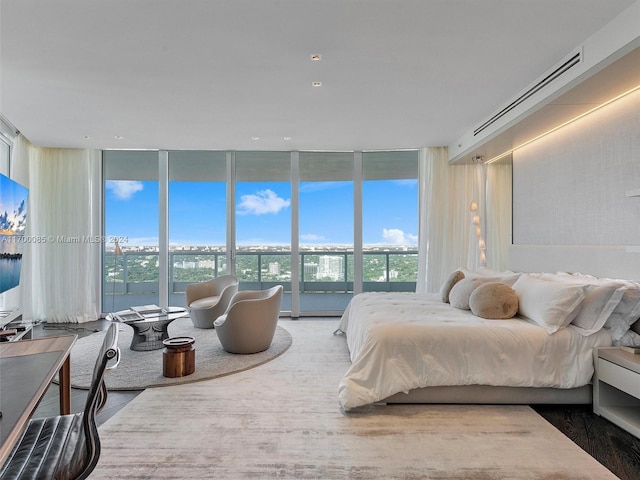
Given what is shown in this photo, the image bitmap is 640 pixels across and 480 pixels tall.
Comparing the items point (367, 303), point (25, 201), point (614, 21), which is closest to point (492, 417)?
point (367, 303)

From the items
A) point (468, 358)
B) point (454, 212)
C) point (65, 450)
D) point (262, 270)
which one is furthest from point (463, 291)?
point (262, 270)

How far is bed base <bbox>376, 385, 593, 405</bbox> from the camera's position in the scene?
2783 mm

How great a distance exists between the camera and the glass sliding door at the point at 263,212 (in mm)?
6133

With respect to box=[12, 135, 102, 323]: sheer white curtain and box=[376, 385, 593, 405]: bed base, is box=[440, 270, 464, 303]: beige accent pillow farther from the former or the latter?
box=[12, 135, 102, 323]: sheer white curtain

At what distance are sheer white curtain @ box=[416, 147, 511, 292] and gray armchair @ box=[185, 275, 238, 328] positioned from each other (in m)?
2.93

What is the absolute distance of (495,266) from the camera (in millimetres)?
5613

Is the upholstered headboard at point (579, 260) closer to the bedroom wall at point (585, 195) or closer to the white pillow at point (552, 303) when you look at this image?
the bedroom wall at point (585, 195)

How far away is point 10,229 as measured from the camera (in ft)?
11.9

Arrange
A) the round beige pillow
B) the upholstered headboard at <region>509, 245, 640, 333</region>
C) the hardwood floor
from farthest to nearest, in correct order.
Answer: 1. the round beige pillow
2. the upholstered headboard at <region>509, 245, 640, 333</region>
3. the hardwood floor

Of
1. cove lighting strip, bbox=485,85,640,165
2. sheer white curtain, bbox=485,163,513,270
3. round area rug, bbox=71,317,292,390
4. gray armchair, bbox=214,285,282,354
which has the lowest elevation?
round area rug, bbox=71,317,292,390

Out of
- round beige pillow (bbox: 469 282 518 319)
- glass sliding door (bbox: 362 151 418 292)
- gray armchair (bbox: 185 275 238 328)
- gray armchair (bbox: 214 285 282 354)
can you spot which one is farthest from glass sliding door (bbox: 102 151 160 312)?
round beige pillow (bbox: 469 282 518 319)

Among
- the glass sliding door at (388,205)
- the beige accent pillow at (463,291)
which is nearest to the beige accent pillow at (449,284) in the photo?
the beige accent pillow at (463,291)

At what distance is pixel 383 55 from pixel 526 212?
9.06 feet

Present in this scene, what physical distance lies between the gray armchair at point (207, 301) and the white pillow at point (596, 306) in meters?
3.85
